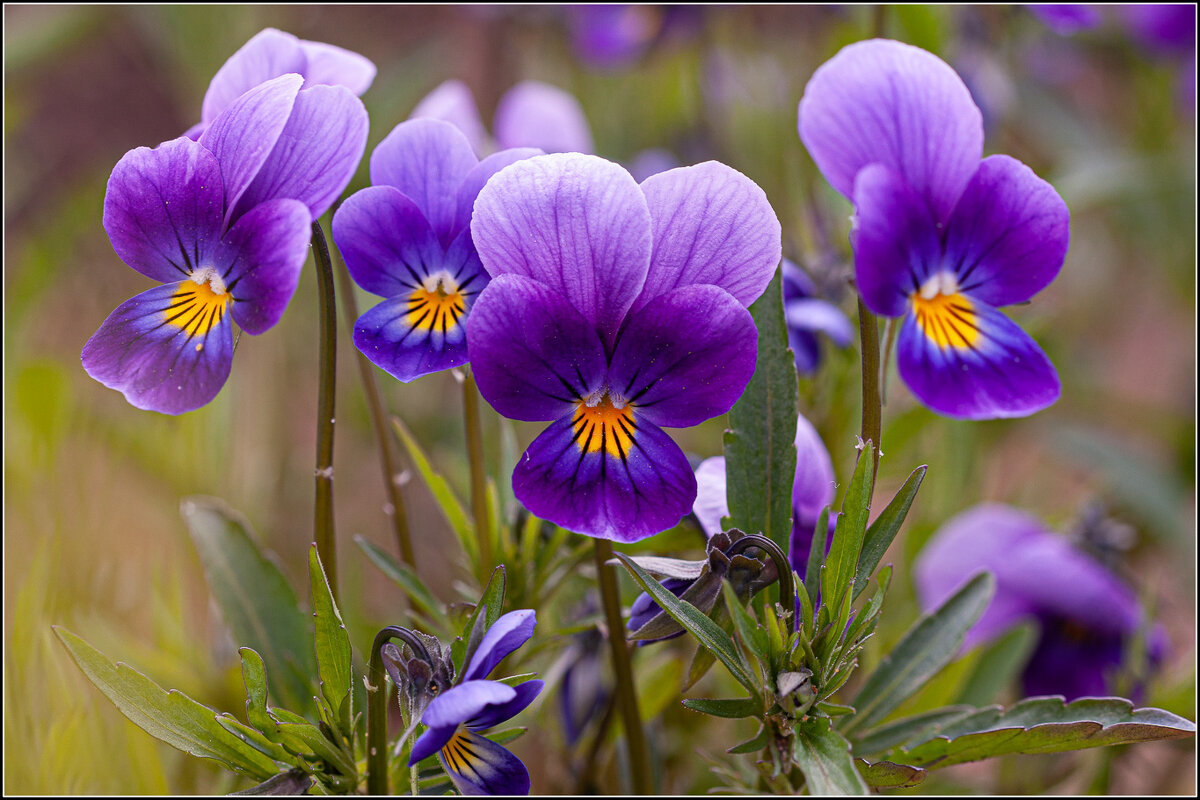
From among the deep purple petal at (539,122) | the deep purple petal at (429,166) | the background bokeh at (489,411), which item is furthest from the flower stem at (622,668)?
the deep purple petal at (539,122)

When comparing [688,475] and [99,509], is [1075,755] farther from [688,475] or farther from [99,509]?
[99,509]

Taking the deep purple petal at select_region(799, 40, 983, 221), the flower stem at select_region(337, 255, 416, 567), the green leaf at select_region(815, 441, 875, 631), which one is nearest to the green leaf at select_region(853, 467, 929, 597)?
the green leaf at select_region(815, 441, 875, 631)

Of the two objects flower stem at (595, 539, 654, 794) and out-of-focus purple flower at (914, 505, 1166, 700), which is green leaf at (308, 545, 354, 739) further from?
out-of-focus purple flower at (914, 505, 1166, 700)

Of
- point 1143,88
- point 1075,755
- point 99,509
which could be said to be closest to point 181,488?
point 99,509

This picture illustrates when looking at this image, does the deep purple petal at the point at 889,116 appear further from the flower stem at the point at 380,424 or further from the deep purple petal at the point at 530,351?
the flower stem at the point at 380,424

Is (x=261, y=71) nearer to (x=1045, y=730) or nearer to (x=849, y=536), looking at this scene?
(x=849, y=536)
